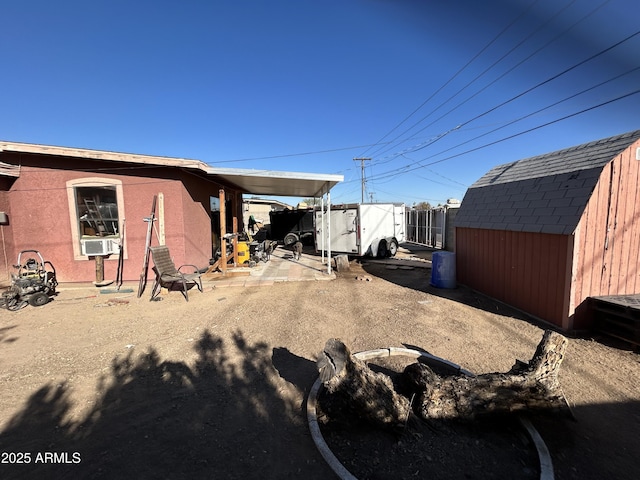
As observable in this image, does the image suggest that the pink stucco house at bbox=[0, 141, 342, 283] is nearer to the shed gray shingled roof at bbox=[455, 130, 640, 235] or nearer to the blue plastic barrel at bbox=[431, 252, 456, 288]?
the blue plastic barrel at bbox=[431, 252, 456, 288]

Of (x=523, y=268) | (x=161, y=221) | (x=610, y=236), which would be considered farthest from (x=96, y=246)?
(x=610, y=236)

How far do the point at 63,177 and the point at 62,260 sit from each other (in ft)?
6.63

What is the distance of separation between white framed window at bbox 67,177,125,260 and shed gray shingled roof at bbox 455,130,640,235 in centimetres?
879

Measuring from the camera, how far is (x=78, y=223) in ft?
22.2

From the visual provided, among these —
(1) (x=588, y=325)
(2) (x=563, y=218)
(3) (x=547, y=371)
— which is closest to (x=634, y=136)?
(2) (x=563, y=218)

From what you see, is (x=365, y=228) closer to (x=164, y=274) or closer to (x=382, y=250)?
(x=382, y=250)

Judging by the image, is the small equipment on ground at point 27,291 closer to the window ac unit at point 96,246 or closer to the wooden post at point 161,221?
the window ac unit at point 96,246

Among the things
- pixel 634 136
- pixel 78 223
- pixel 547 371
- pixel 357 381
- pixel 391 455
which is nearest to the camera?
pixel 391 455

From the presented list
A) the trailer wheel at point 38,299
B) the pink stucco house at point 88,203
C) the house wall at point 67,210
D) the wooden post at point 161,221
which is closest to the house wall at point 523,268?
the pink stucco house at point 88,203

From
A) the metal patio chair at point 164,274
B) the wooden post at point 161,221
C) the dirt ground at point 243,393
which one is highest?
the wooden post at point 161,221

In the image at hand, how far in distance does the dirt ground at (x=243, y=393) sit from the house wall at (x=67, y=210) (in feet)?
→ 5.80

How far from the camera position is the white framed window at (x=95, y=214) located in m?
6.72

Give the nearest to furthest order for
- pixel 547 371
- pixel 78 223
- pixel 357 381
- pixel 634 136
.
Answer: pixel 357 381 → pixel 547 371 → pixel 634 136 → pixel 78 223

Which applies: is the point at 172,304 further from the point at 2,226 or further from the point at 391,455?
the point at 391,455
